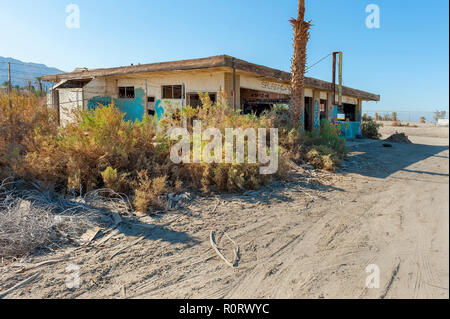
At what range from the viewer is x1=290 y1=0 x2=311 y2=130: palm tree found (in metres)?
11.1

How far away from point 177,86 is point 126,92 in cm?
333

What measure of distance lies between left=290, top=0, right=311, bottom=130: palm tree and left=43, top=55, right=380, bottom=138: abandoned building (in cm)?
145

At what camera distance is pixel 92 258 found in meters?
A: 3.73

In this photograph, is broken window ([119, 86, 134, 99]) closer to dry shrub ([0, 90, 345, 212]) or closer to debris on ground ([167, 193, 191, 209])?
dry shrub ([0, 90, 345, 212])

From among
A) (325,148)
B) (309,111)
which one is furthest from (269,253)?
(309,111)

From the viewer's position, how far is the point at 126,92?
15.5 m

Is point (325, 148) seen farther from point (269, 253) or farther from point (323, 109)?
point (323, 109)

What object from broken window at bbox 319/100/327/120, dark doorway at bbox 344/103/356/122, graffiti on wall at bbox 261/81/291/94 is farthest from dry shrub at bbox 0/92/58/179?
dark doorway at bbox 344/103/356/122

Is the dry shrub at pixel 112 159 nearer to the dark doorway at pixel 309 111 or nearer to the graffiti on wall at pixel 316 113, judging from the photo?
the dark doorway at pixel 309 111

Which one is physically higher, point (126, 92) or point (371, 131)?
point (126, 92)

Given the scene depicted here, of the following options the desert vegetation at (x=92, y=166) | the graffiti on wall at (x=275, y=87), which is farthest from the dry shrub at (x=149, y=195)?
the graffiti on wall at (x=275, y=87)
